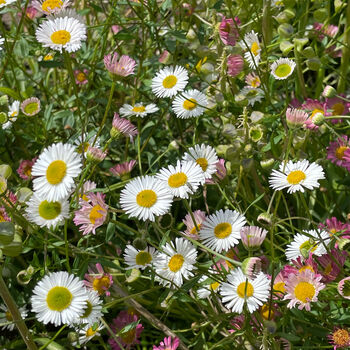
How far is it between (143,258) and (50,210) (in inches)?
8.7

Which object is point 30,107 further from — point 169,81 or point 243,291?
point 243,291

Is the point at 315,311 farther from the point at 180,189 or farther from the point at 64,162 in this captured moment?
the point at 64,162

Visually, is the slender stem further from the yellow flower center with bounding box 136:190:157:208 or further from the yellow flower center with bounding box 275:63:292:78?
the yellow flower center with bounding box 275:63:292:78

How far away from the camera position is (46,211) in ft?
3.46

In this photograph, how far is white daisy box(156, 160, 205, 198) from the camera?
3.71ft

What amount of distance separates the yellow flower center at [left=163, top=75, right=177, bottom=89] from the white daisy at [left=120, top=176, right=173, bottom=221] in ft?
1.07

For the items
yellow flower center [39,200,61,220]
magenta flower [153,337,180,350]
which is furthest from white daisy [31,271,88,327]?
magenta flower [153,337,180,350]

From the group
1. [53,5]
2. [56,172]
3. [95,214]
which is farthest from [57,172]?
[53,5]

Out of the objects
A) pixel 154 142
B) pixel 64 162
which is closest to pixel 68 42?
pixel 64 162

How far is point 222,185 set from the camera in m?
1.25

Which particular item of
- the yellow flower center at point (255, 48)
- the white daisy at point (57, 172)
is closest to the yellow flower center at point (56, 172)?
the white daisy at point (57, 172)

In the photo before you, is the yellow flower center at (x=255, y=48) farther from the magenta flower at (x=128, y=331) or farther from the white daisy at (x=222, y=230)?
the magenta flower at (x=128, y=331)

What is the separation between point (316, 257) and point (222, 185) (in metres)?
0.23

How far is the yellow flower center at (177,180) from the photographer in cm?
114
